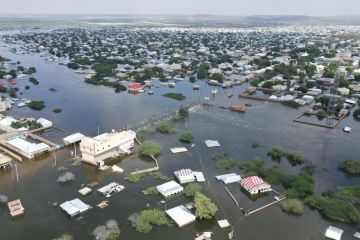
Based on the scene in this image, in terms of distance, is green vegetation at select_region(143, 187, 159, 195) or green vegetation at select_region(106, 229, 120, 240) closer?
green vegetation at select_region(106, 229, 120, 240)

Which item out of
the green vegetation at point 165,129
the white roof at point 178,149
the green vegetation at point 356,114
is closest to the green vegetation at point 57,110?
the green vegetation at point 165,129

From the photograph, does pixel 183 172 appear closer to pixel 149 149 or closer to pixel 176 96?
pixel 149 149

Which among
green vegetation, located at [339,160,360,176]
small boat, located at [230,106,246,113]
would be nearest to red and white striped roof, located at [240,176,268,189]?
green vegetation, located at [339,160,360,176]

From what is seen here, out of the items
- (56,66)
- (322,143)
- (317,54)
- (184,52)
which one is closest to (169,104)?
(322,143)

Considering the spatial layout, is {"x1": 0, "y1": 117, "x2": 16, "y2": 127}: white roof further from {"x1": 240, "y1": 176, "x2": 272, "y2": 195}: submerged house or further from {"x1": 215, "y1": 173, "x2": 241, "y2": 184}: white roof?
{"x1": 240, "y1": 176, "x2": 272, "y2": 195}: submerged house

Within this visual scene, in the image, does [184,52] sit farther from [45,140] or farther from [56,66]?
[45,140]

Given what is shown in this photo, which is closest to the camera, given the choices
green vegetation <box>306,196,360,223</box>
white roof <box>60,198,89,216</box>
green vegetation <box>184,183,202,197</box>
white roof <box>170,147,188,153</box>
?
green vegetation <box>306,196,360,223</box>

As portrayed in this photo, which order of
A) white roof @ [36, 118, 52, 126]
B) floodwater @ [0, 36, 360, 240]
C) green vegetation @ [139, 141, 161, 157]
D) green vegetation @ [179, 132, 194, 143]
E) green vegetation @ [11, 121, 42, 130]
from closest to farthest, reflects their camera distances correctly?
floodwater @ [0, 36, 360, 240] < green vegetation @ [139, 141, 161, 157] < green vegetation @ [179, 132, 194, 143] < green vegetation @ [11, 121, 42, 130] < white roof @ [36, 118, 52, 126]

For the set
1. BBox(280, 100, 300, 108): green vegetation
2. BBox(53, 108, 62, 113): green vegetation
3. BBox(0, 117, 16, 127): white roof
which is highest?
BBox(280, 100, 300, 108): green vegetation
